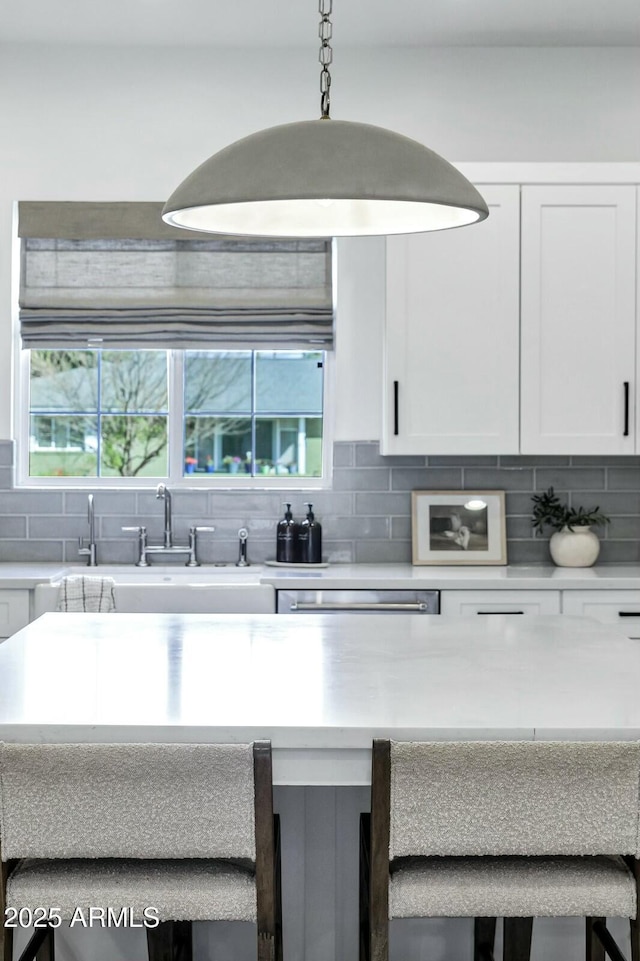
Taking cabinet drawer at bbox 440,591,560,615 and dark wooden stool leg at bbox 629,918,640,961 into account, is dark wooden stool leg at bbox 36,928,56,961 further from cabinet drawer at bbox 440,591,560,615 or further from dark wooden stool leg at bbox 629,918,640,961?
cabinet drawer at bbox 440,591,560,615

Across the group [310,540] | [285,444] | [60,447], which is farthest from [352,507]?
[60,447]

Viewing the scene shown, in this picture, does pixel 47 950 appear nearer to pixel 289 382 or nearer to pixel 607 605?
pixel 607 605

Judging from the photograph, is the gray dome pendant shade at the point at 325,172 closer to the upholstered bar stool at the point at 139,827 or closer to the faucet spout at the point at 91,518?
the upholstered bar stool at the point at 139,827

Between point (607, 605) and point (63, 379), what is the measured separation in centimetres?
257

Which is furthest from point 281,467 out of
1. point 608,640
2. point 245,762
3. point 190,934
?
point 245,762

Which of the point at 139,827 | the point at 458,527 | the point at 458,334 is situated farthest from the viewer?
the point at 458,527

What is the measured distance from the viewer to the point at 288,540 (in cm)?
439

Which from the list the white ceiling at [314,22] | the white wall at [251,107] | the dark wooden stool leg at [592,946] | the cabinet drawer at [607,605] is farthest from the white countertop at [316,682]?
the white ceiling at [314,22]

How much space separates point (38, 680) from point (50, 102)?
10.6 ft

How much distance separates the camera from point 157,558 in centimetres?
453

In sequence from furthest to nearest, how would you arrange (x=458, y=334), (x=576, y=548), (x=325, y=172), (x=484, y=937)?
(x=576, y=548) < (x=458, y=334) < (x=484, y=937) < (x=325, y=172)

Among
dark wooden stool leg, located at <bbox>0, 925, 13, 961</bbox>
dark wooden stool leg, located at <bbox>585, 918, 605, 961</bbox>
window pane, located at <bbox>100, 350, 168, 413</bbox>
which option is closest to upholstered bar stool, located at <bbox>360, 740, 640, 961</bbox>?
dark wooden stool leg, located at <bbox>585, 918, 605, 961</bbox>

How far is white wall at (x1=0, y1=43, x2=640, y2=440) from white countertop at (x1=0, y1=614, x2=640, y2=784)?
7.43 feet

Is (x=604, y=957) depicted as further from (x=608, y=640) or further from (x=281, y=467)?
(x=281, y=467)
